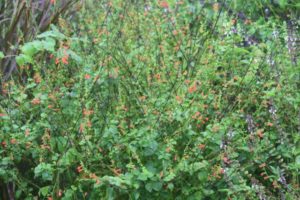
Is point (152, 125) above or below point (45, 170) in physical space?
above

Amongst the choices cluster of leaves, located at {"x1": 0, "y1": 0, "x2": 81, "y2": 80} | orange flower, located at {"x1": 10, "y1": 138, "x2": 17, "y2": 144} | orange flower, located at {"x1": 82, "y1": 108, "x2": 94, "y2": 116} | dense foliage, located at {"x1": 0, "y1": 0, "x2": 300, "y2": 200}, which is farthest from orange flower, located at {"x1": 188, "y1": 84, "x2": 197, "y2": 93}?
cluster of leaves, located at {"x1": 0, "y1": 0, "x2": 81, "y2": 80}

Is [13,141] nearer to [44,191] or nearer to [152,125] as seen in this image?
[44,191]

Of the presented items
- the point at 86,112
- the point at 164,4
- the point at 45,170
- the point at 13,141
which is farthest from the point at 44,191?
the point at 164,4

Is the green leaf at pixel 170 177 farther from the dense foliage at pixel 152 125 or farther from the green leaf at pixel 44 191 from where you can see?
the green leaf at pixel 44 191

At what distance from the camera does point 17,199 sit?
3369 mm

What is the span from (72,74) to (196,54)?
73 cm

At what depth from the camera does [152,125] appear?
2.97 metres

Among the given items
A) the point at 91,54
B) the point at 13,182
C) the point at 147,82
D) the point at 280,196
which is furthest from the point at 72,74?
the point at 280,196

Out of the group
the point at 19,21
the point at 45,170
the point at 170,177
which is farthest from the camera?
the point at 19,21

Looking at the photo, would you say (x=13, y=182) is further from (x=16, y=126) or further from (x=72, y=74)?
(x=72, y=74)

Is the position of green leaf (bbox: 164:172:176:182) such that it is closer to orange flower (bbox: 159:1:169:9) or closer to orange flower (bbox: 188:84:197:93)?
orange flower (bbox: 188:84:197:93)

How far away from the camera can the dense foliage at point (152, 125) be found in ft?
9.43

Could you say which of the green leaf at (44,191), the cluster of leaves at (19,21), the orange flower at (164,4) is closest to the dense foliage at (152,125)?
the green leaf at (44,191)

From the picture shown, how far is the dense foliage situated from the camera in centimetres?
288
